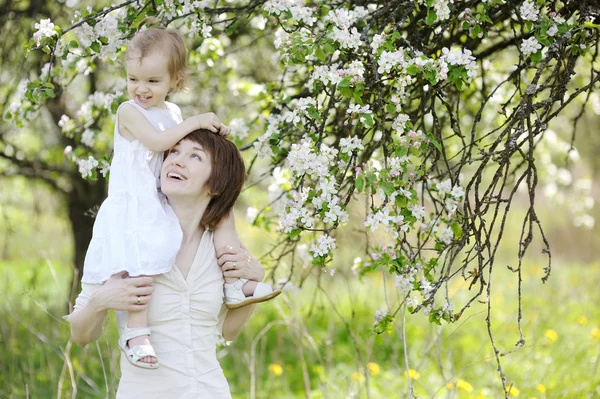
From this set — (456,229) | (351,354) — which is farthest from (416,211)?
(351,354)

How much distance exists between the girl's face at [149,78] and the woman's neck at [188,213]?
333mm

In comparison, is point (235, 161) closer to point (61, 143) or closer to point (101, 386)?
point (101, 386)

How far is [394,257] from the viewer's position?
238 centimetres

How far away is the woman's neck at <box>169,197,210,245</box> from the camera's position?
7.41 feet

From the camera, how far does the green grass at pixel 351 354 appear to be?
3.94 meters

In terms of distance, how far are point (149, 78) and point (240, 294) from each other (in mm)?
741

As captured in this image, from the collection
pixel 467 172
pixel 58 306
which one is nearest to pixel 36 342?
pixel 58 306

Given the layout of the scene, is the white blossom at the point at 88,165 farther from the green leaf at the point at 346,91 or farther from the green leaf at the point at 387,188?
the green leaf at the point at 387,188

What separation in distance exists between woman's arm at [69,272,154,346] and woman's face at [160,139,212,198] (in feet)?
0.96

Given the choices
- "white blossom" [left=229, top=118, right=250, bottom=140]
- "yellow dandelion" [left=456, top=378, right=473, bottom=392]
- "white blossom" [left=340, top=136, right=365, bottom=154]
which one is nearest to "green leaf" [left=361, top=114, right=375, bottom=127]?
"white blossom" [left=340, top=136, right=365, bottom=154]

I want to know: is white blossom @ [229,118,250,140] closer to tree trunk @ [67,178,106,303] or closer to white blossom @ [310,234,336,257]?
white blossom @ [310,234,336,257]

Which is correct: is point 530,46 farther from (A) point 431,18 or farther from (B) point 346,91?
(B) point 346,91

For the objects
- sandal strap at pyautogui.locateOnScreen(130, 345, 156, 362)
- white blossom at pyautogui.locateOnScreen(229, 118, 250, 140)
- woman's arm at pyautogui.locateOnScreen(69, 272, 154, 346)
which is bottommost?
sandal strap at pyautogui.locateOnScreen(130, 345, 156, 362)

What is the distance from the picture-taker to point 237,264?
2.25 m
